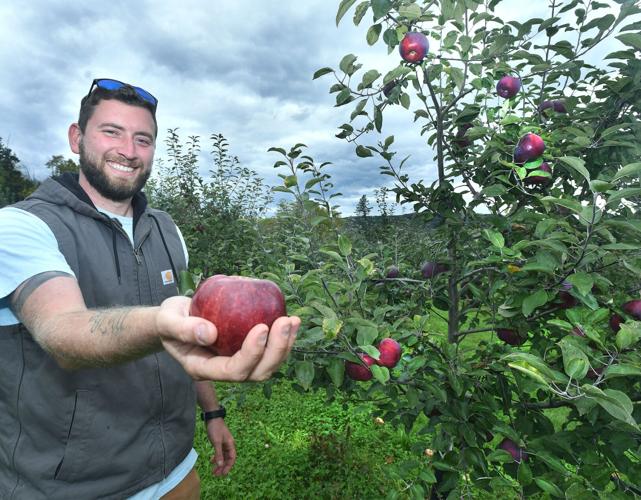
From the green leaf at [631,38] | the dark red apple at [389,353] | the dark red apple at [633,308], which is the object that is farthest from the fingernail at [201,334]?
the green leaf at [631,38]

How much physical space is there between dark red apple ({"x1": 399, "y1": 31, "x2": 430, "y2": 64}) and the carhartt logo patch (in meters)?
1.31

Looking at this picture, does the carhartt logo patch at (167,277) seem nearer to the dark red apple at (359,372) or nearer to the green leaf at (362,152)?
the dark red apple at (359,372)

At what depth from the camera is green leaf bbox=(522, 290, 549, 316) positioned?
1.27 metres

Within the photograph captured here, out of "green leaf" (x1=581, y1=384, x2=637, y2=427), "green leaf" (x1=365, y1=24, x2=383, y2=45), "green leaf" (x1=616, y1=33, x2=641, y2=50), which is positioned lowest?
"green leaf" (x1=581, y1=384, x2=637, y2=427)

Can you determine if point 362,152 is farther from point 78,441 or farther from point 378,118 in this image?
point 78,441

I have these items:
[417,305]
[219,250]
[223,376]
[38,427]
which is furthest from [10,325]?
[219,250]

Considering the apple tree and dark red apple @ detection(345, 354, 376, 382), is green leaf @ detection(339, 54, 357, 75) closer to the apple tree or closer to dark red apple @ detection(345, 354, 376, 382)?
the apple tree

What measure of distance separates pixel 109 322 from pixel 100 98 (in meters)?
1.24

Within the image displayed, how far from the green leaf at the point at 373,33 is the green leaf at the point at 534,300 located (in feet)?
4.07

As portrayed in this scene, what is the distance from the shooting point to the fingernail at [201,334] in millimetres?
816

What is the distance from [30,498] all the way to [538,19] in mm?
2609

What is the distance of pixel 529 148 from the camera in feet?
4.77

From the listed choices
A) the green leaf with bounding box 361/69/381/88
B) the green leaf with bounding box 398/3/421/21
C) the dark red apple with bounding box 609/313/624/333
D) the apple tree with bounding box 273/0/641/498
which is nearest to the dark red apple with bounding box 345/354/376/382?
the apple tree with bounding box 273/0/641/498

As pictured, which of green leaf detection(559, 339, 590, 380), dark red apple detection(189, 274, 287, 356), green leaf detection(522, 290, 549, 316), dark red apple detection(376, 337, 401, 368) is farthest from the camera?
dark red apple detection(376, 337, 401, 368)
